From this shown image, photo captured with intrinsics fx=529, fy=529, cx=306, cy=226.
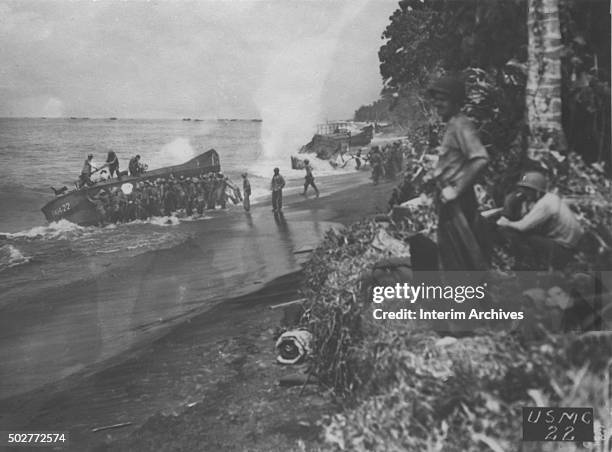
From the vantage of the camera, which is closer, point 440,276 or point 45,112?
point 440,276

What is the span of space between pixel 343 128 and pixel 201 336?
1.89m

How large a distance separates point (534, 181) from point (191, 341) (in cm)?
258

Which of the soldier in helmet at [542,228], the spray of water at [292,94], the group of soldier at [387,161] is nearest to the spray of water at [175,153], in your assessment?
the spray of water at [292,94]

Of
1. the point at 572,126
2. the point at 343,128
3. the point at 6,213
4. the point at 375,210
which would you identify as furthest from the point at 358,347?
the point at 6,213

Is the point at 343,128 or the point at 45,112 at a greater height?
the point at 45,112

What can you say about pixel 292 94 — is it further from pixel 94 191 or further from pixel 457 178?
pixel 94 191

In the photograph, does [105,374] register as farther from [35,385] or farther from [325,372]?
[325,372]

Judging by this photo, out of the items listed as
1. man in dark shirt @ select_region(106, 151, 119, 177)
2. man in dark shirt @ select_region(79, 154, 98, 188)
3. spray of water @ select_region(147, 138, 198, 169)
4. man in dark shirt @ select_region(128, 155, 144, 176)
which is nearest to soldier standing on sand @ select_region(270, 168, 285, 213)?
spray of water @ select_region(147, 138, 198, 169)

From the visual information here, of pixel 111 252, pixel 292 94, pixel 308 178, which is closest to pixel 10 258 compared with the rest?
pixel 111 252

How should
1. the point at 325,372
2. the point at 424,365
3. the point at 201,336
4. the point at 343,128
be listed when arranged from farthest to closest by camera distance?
1. the point at 343,128
2. the point at 201,336
3. the point at 325,372
4. the point at 424,365

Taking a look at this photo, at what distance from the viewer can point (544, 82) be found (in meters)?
3.40

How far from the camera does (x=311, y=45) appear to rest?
3.92 meters

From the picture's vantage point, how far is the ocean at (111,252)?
3.87 metres

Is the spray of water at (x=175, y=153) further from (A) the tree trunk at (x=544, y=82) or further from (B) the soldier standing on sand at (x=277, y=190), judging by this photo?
(A) the tree trunk at (x=544, y=82)
